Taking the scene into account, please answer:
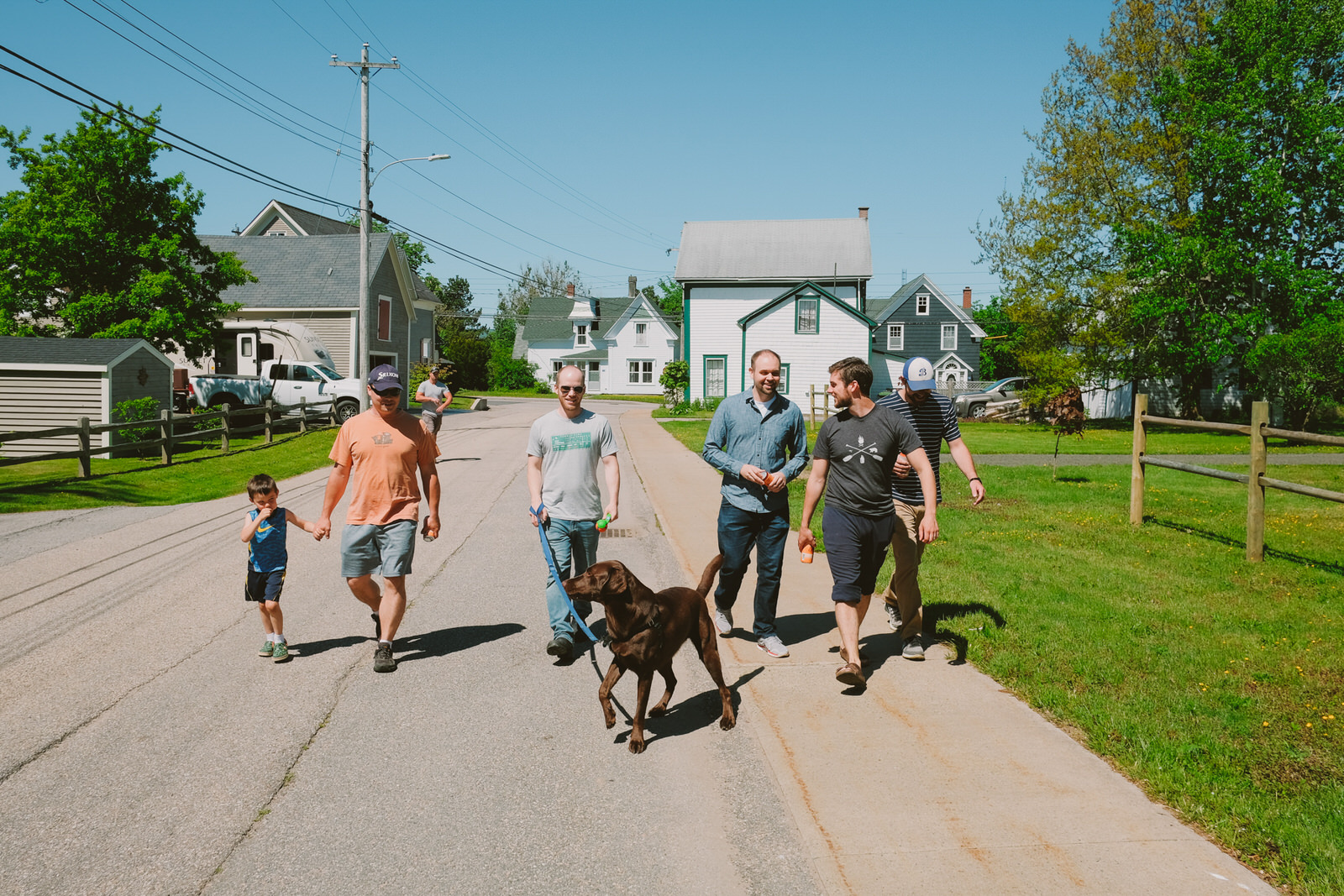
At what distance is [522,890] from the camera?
349cm

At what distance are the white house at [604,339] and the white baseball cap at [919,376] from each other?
5667cm

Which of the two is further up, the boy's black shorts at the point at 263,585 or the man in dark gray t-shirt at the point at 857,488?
A: the man in dark gray t-shirt at the point at 857,488

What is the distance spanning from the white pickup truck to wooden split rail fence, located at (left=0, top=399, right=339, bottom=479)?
448 mm

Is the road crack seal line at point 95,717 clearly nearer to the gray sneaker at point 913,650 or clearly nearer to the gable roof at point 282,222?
the gray sneaker at point 913,650

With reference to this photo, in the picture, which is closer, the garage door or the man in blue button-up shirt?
the man in blue button-up shirt

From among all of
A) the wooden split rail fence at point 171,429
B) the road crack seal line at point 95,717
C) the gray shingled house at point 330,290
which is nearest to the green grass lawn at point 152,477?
the wooden split rail fence at point 171,429

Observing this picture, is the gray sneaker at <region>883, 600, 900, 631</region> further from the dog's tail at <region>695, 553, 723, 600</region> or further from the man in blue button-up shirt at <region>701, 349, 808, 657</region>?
the dog's tail at <region>695, 553, 723, 600</region>

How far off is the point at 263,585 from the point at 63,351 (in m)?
19.1

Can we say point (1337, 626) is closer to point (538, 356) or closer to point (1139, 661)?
point (1139, 661)

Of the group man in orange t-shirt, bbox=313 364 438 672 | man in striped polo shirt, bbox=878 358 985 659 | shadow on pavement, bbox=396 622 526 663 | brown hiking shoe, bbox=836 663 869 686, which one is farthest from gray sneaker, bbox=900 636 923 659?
man in orange t-shirt, bbox=313 364 438 672

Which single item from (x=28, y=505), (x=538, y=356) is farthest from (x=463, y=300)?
(x=28, y=505)

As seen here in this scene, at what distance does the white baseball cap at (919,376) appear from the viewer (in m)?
6.37

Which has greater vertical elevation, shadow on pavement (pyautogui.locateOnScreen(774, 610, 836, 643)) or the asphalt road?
shadow on pavement (pyautogui.locateOnScreen(774, 610, 836, 643))

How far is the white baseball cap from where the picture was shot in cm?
637
